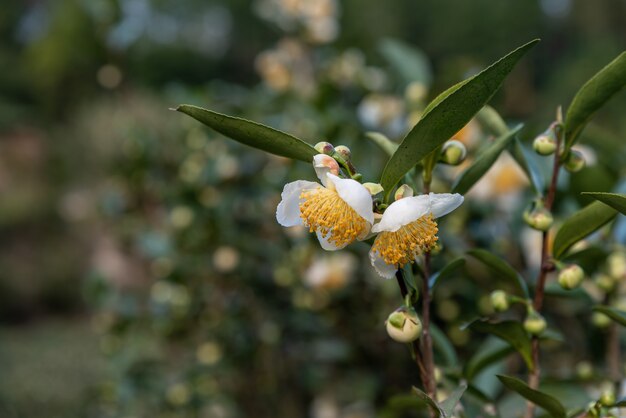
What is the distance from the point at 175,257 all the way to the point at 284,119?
14.5 inches

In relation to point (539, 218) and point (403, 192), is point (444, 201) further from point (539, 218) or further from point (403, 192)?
point (539, 218)

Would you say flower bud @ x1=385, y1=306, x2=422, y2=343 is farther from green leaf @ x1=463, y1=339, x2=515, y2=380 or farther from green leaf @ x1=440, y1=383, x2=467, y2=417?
green leaf @ x1=463, y1=339, x2=515, y2=380

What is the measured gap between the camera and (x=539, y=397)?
18.8 inches

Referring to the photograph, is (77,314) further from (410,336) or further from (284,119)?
(410,336)

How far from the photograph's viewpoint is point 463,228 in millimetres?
1102

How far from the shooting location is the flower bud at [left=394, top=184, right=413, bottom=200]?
1.44 feet

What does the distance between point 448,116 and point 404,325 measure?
137 mm

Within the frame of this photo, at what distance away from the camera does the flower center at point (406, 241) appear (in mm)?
443

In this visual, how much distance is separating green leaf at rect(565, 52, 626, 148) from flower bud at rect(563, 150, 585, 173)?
0.01m

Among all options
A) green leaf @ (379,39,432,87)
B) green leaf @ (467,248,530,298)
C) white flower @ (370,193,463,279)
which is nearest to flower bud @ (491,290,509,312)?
green leaf @ (467,248,530,298)

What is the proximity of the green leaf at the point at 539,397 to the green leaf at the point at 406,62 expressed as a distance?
2.19 feet

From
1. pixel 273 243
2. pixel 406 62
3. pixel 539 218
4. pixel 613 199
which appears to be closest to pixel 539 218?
pixel 539 218

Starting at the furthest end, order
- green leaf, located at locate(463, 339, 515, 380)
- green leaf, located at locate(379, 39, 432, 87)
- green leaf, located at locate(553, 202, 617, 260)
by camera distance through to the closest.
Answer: green leaf, located at locate(379, 39, 432, 87)
green leaf, located at locate(463, 339, 515, 380)
green leaf, located at locate(553, 202, 617, 260)

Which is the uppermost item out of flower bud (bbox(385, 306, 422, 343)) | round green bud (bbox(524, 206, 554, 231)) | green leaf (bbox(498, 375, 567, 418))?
round green bud (bbox(524, 206, 554, 231))
